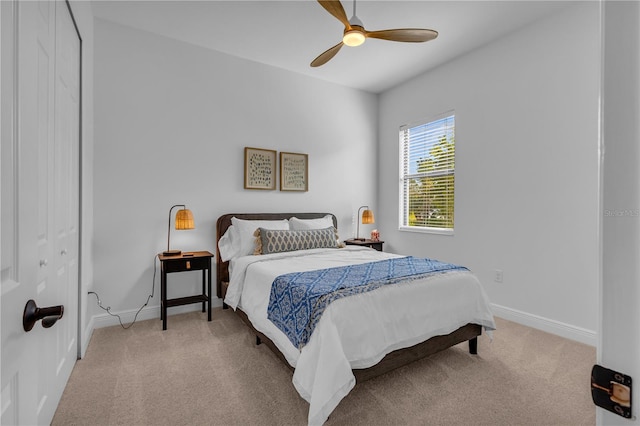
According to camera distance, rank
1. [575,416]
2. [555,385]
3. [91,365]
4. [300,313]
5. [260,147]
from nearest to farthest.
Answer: [575,416] < [300,313] < [555,385] < [91,365] < [260,147]

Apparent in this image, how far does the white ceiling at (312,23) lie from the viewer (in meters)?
2.84

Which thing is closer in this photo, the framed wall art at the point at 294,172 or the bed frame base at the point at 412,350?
the bed frame base at the point at 412,350

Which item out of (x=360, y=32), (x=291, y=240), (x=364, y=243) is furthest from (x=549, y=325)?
(x=360, y=32)

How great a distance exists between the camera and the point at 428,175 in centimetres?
428

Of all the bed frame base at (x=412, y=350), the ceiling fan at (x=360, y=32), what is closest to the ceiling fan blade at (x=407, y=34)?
the ceiling fan at (x=360, y=32)

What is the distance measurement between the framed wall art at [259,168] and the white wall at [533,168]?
2.30 meters

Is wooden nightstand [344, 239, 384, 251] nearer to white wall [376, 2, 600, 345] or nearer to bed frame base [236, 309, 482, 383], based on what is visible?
white wall [376, 2, 600, 345]

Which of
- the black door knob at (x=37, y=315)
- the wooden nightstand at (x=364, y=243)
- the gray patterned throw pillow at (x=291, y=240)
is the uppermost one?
the black door knob at (x=37, y=315)

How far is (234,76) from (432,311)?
337 cm

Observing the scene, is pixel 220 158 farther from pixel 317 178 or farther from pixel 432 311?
pixel 432 311

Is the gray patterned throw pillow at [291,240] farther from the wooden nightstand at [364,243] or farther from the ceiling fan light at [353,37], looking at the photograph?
the ceiling fan light at [353,37]

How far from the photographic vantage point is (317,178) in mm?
4406

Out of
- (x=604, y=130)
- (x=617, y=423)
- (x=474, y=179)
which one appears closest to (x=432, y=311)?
(x=617, y=423)

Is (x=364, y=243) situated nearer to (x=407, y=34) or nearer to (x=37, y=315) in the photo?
(x=407, y=34)
